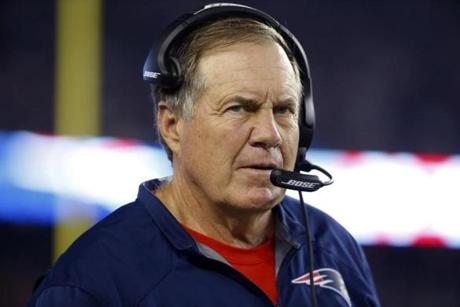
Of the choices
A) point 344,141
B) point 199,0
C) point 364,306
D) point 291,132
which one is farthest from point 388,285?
point 291,132

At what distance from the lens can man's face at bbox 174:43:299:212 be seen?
4.56ft

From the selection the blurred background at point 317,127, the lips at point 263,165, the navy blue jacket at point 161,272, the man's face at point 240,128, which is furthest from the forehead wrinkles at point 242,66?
the blurred background at point 317,127

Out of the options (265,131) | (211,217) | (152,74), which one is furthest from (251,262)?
(152,74)

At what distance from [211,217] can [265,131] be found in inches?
6.9

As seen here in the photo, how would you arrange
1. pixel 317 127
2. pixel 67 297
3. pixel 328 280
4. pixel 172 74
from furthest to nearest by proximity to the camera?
Result: pixel 317 127 → pixel 328 280 → pixel 172 74 → pixel 67 297

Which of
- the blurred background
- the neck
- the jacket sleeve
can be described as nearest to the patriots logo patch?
the neck

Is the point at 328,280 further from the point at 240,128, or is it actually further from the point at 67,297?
the point at 67,297

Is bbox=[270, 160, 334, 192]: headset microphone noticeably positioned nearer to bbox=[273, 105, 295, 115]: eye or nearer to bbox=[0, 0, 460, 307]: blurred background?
bbox=[273, 105, 295, 115]: eye

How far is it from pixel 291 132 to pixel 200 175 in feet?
0.52

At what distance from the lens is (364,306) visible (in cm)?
155

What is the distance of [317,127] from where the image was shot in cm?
307

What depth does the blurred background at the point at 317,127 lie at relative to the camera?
2.94m

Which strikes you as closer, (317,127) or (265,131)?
(265,131)

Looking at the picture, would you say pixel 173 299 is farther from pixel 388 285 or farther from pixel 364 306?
A: pixel 388 285
